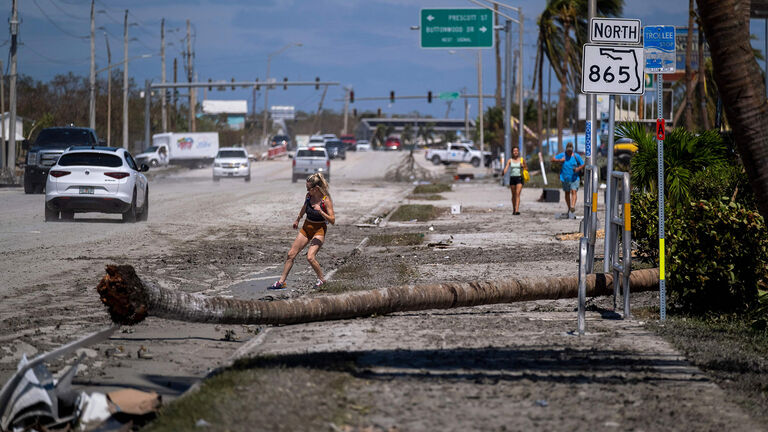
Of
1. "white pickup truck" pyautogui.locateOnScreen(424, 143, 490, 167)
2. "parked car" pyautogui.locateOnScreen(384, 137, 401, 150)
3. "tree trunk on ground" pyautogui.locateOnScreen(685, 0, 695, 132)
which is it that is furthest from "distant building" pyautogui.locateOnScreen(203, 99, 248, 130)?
"tree trunk on ground" pyautogui.locateOnScreen(685, 0, 695, 132)

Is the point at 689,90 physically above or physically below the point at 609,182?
above

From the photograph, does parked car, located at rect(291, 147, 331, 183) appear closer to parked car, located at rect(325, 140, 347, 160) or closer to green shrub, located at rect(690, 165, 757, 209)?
parked car, located at rect(325, 140, 347, 160)

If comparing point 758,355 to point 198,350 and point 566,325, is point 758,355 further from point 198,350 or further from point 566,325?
point 198,350

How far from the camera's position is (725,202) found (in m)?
10.3

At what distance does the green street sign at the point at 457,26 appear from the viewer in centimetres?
4250

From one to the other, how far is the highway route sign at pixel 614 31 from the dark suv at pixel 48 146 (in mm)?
25344

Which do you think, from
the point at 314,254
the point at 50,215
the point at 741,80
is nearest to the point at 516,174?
the point at 50,215

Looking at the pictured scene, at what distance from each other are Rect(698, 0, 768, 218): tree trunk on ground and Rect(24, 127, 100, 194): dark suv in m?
29.0

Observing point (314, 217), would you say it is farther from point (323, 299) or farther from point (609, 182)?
point (609, 182)

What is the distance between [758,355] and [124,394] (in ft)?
16.3

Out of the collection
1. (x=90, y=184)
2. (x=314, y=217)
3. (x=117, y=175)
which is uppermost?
(x=117, y=175)

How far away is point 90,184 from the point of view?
21797 millimetres

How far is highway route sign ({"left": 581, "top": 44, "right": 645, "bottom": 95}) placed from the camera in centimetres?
1045

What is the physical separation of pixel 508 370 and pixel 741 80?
262 cm
